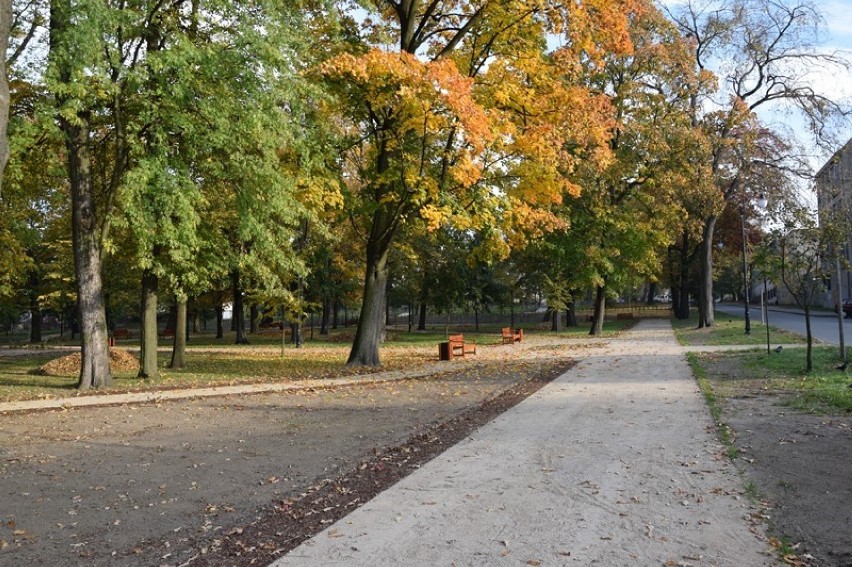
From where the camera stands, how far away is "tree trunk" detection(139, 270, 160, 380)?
17297 millimetres

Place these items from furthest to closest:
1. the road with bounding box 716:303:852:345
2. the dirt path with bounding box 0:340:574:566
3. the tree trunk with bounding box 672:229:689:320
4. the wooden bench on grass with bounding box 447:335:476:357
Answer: the tree trunk with bounding box 672:229:689:320 < the road with bounding box 716:303:852:345 < the wooden bench on grass with bounding box 447:335:476:357 < the dirt path with bounding box 0:340:574:566

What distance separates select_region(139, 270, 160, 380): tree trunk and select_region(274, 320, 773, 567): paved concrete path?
10.9 meters

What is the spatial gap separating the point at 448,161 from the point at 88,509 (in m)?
13.2

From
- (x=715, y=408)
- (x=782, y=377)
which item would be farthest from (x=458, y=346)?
(x=715, y=408)

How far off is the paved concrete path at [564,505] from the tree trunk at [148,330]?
429 inches

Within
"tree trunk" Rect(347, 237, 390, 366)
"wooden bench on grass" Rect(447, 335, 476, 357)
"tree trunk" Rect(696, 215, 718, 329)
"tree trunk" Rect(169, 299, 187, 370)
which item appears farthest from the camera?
"tree trunk" Rect(696, 215, 718, 329)

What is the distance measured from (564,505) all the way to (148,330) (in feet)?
46.7

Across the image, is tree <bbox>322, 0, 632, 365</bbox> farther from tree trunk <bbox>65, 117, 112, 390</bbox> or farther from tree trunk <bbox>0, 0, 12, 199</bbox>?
tree trunk <bbox>0, 0, 12, 199</bbox>

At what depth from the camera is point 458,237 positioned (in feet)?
140

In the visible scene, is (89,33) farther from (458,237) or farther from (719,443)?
(458,237)

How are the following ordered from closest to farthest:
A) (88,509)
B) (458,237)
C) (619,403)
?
(88,509) < (619,403) < (458,237)

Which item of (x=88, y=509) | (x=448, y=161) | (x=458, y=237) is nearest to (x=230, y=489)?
(x=88, y=509)

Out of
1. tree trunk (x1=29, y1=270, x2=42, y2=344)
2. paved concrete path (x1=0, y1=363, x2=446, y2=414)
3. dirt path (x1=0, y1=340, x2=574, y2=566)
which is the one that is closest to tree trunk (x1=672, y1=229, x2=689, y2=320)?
paved concrete path (x1=0, y1=363, x2=446, y2=414)

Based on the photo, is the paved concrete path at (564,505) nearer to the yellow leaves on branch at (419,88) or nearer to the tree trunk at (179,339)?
the yellow leaves on branch at (419,88)
